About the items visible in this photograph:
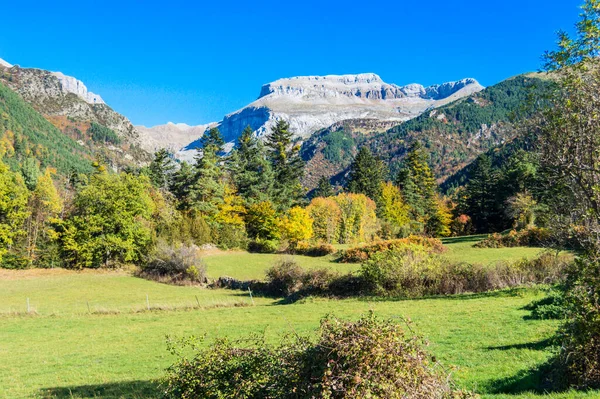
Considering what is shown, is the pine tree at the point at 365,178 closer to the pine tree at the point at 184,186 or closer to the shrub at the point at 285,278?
the pine tree at the point at 184,186

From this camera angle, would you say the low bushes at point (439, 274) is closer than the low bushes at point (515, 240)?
Yes

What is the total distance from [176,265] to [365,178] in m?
44.3

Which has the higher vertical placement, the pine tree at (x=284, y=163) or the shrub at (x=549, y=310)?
the pine tree at (x=284, y=163)

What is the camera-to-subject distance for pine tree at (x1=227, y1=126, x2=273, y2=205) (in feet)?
202

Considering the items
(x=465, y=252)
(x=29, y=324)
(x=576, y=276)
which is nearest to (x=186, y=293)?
(x=29, y=324)

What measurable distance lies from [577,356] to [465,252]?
3361cm

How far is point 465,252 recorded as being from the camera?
37938mm

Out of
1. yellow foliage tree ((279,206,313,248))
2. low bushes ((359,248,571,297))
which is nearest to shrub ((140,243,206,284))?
yellow foliage tree ((279,206,313,248))

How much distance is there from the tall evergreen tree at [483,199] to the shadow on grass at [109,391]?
2589 inches

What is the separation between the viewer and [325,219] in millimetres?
60281

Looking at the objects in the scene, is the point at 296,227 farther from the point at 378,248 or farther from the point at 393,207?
the point at 393,207

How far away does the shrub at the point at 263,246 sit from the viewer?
177 feet

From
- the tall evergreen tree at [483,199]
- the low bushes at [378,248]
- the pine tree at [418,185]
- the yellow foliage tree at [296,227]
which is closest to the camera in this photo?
the low bushes at [378,248]

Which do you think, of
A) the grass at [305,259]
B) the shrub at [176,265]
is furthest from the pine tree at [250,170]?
the shrub at [176,265]
